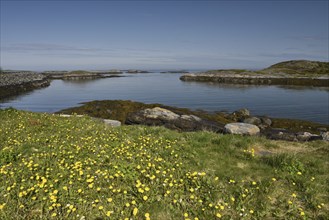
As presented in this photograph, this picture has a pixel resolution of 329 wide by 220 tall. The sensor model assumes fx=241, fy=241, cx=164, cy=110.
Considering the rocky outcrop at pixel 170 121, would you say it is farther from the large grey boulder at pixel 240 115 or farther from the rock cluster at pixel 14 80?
the rock cluster at pixel 14 80

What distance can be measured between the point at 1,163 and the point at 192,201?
6.36m

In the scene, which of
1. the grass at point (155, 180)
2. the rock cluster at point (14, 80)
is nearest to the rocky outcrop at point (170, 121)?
the grass at point (155, 180)

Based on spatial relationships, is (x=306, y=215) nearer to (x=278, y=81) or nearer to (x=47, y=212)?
(x=47, y=212)

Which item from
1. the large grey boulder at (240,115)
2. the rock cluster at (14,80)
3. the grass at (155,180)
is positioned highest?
the rock cluster at (14,80)

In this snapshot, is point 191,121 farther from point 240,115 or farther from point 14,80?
point 14,80

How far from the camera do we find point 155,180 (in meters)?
6.84

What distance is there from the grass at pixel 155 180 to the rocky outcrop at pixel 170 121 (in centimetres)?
1184

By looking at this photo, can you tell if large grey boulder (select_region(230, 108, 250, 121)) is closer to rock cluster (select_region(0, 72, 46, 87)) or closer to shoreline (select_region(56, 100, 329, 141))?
shoreline (select_region(56, 100, 329, 141))

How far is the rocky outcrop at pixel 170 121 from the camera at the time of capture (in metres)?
22.4

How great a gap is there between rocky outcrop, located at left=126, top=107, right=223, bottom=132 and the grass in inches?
466

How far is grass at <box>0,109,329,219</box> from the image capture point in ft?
18.8

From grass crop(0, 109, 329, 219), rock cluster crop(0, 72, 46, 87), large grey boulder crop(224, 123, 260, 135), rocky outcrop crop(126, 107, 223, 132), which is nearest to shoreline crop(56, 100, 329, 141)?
rocky outcrop crop(126, 107, 223, 132)

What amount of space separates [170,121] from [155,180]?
16004 mm

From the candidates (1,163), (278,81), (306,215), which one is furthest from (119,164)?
(278,81)
